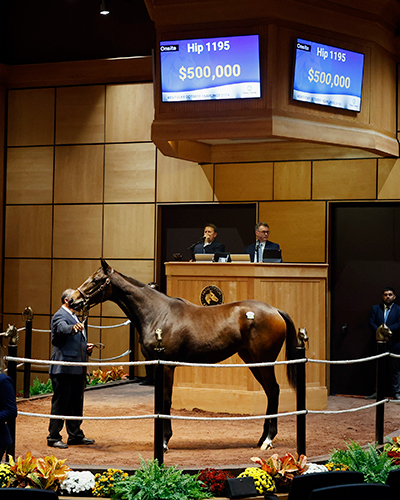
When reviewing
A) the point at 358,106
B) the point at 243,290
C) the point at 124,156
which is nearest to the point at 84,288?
the point at 243,290

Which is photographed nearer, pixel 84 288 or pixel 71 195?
pixel 84 288

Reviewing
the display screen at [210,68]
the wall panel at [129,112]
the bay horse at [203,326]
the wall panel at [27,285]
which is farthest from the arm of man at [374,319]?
the wall panel at [27,285]

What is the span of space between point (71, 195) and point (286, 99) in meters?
5.04

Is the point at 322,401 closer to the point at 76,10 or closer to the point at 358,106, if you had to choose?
the point at 358,106

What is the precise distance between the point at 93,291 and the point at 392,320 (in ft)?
17.1

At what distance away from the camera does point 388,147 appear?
10.6 meters

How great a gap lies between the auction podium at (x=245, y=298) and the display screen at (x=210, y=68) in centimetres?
226

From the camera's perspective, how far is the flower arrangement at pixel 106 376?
11.3 meters

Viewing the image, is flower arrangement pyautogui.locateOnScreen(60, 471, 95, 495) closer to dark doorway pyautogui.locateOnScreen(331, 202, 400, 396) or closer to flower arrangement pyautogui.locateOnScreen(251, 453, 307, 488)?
flower arrangement pyautogui.locateOnScreen(251, 453, 307, 488)

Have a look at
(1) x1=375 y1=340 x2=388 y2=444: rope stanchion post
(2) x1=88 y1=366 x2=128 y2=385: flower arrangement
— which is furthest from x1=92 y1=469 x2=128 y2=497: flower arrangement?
(2) x1=88 y1=366 x2=128 y2=385: flower arrangement

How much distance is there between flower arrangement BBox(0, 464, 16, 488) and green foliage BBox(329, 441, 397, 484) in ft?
8.86

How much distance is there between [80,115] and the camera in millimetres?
12836

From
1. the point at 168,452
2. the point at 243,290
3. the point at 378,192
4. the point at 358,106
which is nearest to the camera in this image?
the point at 168,452

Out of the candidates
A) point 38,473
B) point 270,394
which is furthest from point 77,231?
point 38,473
